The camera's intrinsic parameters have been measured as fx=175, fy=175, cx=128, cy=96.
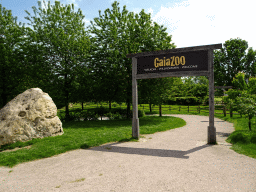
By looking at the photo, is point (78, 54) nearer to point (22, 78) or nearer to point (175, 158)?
point (22, 78)

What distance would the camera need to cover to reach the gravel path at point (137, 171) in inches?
161

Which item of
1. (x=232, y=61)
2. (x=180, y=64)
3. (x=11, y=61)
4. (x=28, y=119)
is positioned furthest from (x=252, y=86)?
(x=232, y=61)

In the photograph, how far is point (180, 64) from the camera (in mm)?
8047

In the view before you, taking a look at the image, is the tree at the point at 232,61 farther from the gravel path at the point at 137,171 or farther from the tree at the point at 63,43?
the gravel path at the point at 137,171

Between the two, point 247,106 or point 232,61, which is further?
point 232,61

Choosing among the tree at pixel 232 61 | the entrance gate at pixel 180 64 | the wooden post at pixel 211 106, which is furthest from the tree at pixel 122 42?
the tree at pixel 232 61

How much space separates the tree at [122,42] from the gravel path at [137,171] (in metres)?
8.90

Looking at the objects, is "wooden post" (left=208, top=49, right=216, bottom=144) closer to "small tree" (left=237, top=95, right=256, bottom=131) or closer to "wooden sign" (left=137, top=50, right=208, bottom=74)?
"wooden sign" (left=137, top=50, right=208, bottom=74)

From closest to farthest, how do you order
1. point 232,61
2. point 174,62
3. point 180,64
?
1. point 180,64
2. point 174,62
3. point 232,61

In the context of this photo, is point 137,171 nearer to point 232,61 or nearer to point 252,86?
point 252,86

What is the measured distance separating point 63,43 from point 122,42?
5.08 metres

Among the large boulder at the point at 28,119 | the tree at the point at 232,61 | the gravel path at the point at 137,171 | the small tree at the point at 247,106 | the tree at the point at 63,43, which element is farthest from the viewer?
the tree at the point at 232,61

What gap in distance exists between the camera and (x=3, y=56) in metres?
14.9

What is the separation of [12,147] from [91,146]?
3.22m
